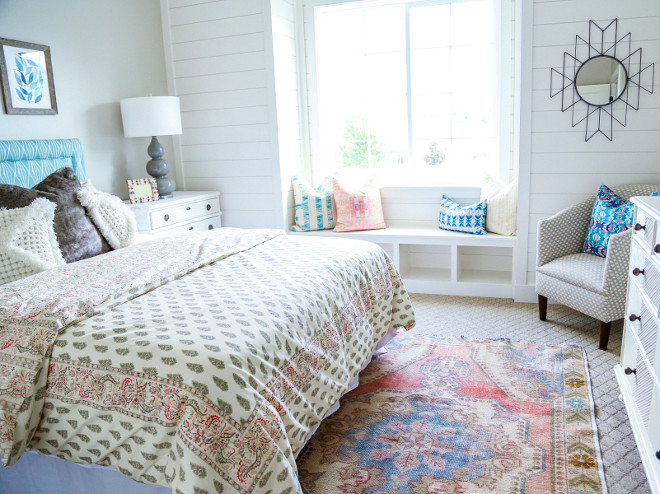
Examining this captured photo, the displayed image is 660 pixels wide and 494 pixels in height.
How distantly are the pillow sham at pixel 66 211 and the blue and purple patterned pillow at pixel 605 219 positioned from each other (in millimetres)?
2626

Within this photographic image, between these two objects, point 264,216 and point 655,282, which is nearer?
point 655,282

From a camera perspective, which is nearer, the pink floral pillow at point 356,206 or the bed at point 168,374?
the bed at point 168,374

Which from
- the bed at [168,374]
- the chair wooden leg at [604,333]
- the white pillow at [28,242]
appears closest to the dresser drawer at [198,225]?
the white pillow at [28,242]

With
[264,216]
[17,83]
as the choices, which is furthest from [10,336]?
[264,216]

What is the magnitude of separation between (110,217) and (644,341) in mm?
2385

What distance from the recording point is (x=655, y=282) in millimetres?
1865

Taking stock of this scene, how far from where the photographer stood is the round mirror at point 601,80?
3.24 m

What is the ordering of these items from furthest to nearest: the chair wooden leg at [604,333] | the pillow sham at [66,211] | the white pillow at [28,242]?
the chair wooden leg at [604,333]
the pillow sham at [66,211]
the white pillow at [28,242]

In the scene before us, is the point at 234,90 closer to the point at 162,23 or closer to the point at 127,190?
the point at 162,23

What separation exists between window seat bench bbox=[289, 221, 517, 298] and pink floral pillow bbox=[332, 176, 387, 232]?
7cm

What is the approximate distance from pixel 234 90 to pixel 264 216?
38.0 inches

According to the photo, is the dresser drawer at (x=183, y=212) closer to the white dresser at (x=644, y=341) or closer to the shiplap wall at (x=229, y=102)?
the shiplap wall at (x=229, y=102)

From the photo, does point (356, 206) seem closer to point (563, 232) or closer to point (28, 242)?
point (563, 232)

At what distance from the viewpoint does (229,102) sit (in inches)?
164
